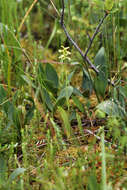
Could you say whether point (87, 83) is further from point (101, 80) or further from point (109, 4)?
point (109, 4)

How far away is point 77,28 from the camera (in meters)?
2.03

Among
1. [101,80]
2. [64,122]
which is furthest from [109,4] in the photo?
Result: [64,122]

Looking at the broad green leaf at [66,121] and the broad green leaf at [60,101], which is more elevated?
the broad green leaf at [60,101]

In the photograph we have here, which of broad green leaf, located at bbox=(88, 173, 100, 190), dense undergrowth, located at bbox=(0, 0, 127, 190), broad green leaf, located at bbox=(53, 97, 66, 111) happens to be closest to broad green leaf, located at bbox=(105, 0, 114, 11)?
dense undergrowth, located at bbox=(0, 0, 127, 190)

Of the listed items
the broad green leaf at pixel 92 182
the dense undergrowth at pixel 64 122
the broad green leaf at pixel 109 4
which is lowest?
the broad green leaf at pixel 92 182

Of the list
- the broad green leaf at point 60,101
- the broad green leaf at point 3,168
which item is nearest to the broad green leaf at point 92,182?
the broad green leaf at point 3,168

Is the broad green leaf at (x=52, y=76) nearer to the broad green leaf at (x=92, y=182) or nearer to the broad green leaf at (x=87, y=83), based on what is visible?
the broad green leaf at (x=87, y=83)

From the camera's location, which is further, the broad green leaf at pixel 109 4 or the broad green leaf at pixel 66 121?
the broad green leaf at pixel 66 121

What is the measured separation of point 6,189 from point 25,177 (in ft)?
0.37

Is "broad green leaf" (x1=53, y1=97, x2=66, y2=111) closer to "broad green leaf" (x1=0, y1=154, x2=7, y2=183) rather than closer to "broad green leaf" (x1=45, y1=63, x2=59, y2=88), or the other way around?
"broad green leaf" (x1=45, y1=63, x2=59, y2=88)

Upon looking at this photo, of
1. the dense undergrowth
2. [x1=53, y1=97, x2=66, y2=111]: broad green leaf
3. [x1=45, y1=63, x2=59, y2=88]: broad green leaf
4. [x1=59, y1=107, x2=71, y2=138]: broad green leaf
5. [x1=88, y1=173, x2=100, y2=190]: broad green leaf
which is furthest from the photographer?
[x1=45, y1=63, x2=59, y2=88]: broad green leaf

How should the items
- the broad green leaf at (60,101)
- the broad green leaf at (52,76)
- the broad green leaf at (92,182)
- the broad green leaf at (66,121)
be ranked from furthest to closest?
the broad green leaf at (52,76), the broad green leaf at (60,101), the broad green leaf at (66,121), the broad green leaf at (92,182)

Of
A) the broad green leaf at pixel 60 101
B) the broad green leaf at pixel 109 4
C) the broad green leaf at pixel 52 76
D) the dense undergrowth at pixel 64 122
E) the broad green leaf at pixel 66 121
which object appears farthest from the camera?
A: the broad green leaf at pixel 52 76

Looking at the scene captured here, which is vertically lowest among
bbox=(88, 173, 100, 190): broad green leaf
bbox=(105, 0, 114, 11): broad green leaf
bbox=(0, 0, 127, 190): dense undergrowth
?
bbox=(88, 173, 100, 190): broad green leaf
